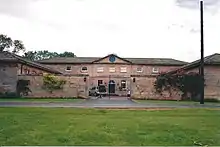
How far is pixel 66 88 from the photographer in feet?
141

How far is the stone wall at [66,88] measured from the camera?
4262cm

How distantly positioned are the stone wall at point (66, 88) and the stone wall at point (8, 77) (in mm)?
939

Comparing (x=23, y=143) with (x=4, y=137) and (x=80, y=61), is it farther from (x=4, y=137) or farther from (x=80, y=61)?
(x=80, y=61)

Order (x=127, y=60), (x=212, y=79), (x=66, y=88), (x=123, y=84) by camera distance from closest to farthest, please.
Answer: (x=212, y=79) < (x=66, y=88) < (x=123, y=84) < (x=127, y=60)

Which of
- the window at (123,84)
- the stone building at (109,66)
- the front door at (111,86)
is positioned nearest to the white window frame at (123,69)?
the stone building at (109,66)

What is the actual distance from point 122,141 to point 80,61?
66.3m

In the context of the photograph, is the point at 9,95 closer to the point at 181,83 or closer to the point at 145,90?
the point at 145,90

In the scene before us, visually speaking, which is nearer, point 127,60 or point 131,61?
point 127,60

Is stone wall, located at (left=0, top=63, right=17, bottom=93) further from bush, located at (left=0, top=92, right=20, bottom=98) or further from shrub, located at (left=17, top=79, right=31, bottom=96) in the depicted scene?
shrub, located at (left=17, top=79, right=31, bottom=96)

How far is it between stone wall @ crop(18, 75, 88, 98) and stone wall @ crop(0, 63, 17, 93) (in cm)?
94

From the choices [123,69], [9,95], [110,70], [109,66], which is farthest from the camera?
[123,69]

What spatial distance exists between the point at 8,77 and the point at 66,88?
258 inches

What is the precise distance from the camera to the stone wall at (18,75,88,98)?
42625 millimetres

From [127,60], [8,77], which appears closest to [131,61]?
[127,60]
